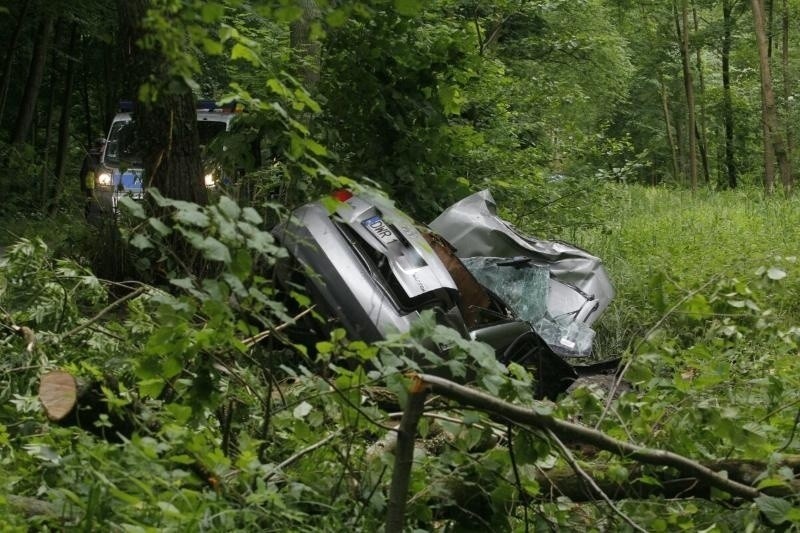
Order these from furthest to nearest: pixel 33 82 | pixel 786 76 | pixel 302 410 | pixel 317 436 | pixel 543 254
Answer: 1. pixel 786 76
2. pixel 33 82
3. pixel 543 254
4. pixel 317 436
5. pixel 302 410

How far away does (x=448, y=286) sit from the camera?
6.51 meters

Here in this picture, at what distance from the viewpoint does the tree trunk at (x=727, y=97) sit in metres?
28.8

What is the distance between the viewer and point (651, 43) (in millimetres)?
32000

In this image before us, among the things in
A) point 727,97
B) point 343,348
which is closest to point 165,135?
point 343,348

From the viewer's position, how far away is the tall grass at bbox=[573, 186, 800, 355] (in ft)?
27.2

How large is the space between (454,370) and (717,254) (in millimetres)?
6819

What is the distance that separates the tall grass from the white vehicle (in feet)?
11.9

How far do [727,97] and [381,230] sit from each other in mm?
28213

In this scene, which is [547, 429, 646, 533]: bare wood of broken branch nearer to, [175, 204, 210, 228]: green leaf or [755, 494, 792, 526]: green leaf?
[755, 494, 792, 526]: green leaf

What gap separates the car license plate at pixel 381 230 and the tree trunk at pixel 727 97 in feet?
77.8

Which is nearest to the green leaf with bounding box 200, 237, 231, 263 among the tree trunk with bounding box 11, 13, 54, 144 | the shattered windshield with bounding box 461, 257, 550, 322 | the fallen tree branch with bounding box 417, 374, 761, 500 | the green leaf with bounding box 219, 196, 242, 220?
the green leaf with bounding box 219, 196, 242, 220

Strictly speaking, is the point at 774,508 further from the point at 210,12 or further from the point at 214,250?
the point at 210,12

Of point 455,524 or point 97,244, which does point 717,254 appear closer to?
point 97,244

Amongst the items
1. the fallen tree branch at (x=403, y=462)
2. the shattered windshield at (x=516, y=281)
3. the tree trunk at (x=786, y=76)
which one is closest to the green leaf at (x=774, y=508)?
the fallen tree branch at (x=403, y=462)
